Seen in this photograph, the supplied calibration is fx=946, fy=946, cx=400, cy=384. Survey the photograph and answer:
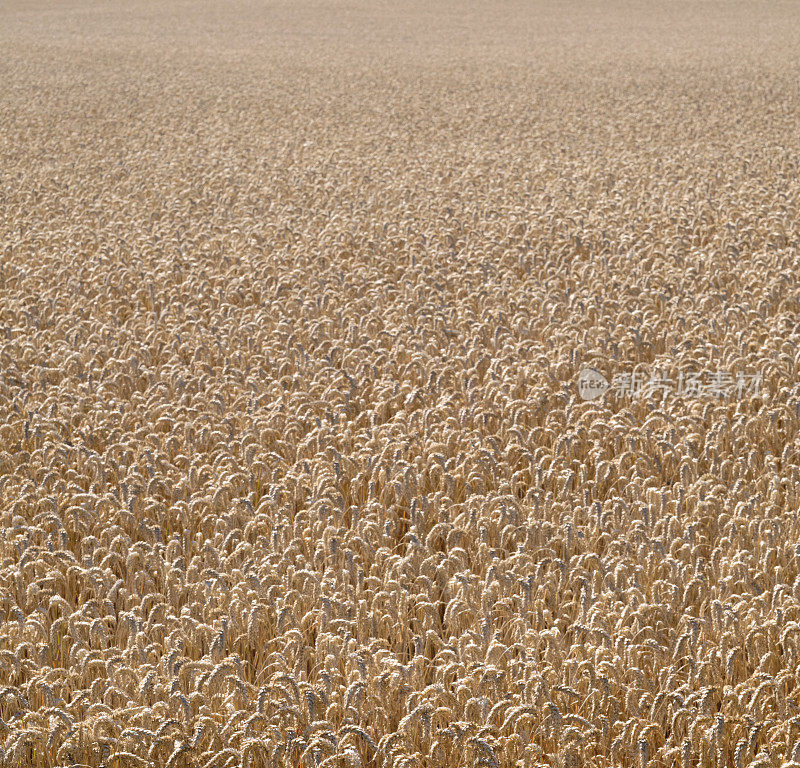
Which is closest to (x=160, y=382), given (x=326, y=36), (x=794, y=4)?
(x=326, y=36)

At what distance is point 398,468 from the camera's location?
455 centimetres

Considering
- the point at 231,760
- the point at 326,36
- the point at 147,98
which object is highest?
the point at 326,36

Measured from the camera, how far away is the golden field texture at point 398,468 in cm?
299

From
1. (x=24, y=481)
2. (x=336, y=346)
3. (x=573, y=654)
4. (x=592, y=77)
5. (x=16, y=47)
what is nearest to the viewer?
(x=573, y=654)

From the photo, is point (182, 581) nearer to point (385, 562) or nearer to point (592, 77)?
point (385, 562)

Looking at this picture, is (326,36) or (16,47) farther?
(326,36)

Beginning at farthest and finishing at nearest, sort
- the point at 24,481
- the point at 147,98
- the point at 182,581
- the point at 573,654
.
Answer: the point at 147,98
the point at 24,481
the point at 182,581
the point at 573,654

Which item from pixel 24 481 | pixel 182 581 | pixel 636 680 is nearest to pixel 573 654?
pixel 636 680

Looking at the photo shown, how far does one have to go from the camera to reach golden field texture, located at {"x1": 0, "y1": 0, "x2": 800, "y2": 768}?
2.99 m

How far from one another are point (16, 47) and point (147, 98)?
37.7 feet

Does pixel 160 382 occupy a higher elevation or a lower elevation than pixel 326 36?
lower

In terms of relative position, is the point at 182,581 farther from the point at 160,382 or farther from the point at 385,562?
the point at 160,382

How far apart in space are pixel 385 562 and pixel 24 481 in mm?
1845

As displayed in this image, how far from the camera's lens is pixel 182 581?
3703mm
